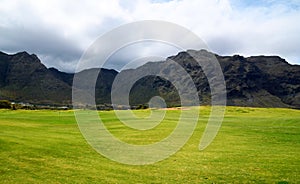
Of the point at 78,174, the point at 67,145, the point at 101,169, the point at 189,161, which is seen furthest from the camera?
the point at 67,145

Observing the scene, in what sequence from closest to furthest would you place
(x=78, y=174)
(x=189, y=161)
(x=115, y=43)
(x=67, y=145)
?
(x=78, y=174) < (x=115, y=43) < (x=189, y=161) < (x=67, y=145)

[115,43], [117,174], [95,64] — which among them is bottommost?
[117,174]

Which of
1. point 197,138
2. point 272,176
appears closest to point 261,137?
point 197,138

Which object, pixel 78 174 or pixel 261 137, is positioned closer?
pixel 78 174

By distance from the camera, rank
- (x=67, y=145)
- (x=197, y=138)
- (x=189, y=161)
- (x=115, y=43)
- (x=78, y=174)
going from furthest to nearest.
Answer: (x=197, y=138) → (x=67, y=145) → (x=189, y=161) → (x=115, y=43) → (x=78, y=174)

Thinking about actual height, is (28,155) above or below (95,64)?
below

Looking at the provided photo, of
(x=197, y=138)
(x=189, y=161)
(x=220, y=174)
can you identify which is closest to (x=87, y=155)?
(x=189, y=161)

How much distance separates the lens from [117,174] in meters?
22.6

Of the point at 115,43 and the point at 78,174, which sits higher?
the point at 115,43

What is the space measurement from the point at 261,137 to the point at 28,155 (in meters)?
30.1

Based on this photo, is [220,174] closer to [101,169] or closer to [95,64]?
[101,169]

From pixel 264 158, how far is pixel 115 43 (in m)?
15.8

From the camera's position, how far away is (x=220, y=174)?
75.0ft

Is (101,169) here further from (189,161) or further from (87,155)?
(189,161)
